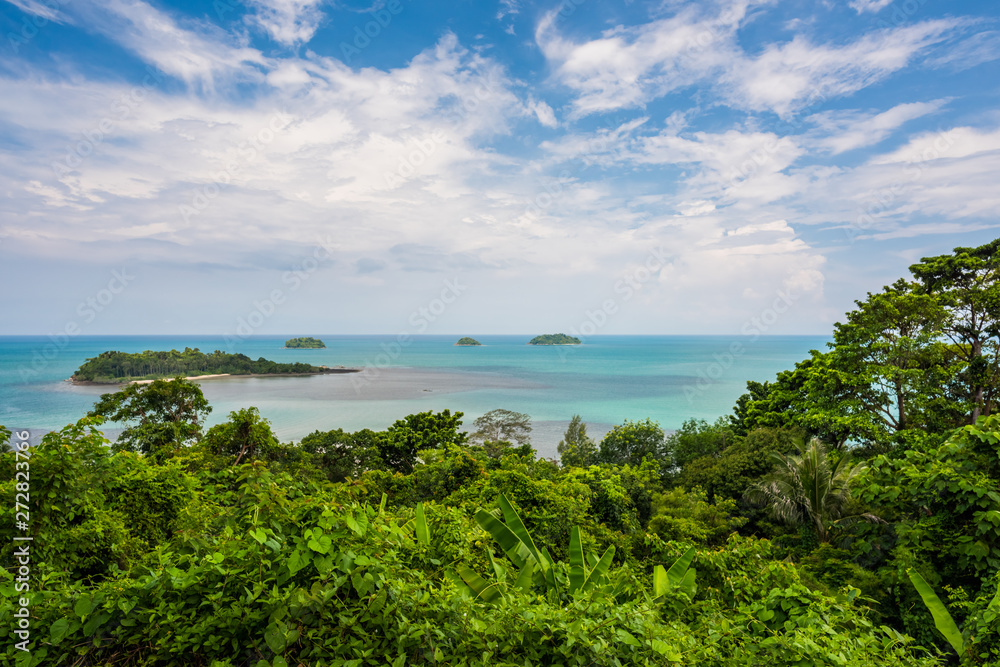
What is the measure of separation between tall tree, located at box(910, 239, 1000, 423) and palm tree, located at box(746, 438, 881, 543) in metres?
5.04

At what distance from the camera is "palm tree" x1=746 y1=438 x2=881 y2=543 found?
11867 mm

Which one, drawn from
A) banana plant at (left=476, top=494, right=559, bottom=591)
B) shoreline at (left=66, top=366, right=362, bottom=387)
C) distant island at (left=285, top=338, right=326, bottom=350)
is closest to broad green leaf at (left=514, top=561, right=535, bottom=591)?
banana plant at (left=476, top=494, right=559, bottom=591)

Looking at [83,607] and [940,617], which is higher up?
[83,607]

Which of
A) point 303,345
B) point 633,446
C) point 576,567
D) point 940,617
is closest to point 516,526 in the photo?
point 576,567

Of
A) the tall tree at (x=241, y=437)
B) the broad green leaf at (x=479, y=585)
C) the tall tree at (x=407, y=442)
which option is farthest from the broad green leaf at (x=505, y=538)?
the tall tree at (x=407, y=442)

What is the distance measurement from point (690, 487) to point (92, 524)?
17787mm

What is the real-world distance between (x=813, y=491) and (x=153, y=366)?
166 feet

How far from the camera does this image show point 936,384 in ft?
46.0

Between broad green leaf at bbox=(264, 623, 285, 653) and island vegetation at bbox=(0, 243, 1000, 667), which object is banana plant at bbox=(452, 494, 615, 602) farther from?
broad green leaf at bbox=(264, 623, 285, 653)

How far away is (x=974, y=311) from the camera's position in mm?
14211

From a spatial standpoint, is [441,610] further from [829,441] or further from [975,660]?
[829,441]

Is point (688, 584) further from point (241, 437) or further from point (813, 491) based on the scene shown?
point (241, 437)

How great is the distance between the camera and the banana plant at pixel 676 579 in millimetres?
2955

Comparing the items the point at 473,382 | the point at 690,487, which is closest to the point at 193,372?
the point at 473,382
